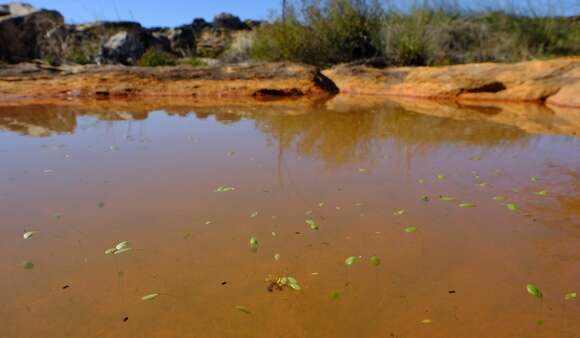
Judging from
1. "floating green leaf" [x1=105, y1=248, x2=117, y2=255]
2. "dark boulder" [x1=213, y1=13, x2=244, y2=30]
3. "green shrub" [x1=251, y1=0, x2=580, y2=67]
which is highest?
"dark boulder" [x1=213, y1=13, x2=244, y2=30]

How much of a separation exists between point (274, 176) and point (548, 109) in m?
4.91

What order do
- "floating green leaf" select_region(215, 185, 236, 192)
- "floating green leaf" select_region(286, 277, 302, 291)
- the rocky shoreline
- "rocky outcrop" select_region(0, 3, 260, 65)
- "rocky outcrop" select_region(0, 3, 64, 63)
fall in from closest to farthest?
1. "floating green leaf" select_region(286, 277, 302, 291)
2. "floating green leaf" select_region(215, 185, 236, 192)
3. the rocky shoreline
4. "rocky outcrop" select_region(0, 3, 64, 63)
5. "rocky outcrop" select_region(0, 3, 260, 65)

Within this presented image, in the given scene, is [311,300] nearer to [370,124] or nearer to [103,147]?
[103,147]

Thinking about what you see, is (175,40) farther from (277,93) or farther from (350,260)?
(350,260)

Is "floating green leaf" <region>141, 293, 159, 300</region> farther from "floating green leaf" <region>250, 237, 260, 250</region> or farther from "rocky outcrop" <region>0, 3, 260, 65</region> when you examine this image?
"rocky outcrop" <region>0, 3, 260, 65</region>

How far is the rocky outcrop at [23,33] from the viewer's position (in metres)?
12.9

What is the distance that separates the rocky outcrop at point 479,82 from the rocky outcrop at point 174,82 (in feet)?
2.53

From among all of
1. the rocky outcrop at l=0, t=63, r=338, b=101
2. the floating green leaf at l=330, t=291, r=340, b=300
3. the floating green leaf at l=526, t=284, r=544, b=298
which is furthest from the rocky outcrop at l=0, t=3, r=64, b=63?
the floating green leaf at l=526, t=284, r=544, b=298

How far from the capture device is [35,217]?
178 cm

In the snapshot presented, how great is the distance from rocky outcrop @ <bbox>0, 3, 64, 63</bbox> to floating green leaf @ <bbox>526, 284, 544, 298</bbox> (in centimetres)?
1538

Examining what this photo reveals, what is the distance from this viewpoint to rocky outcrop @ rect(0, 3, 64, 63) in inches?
507

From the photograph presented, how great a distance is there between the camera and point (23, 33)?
1334 centimetres

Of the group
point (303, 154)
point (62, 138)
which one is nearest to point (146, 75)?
point (62, 138)

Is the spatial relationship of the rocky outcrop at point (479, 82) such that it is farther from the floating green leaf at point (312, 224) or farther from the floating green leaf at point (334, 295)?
the floating green leaf at point (334, 295)
